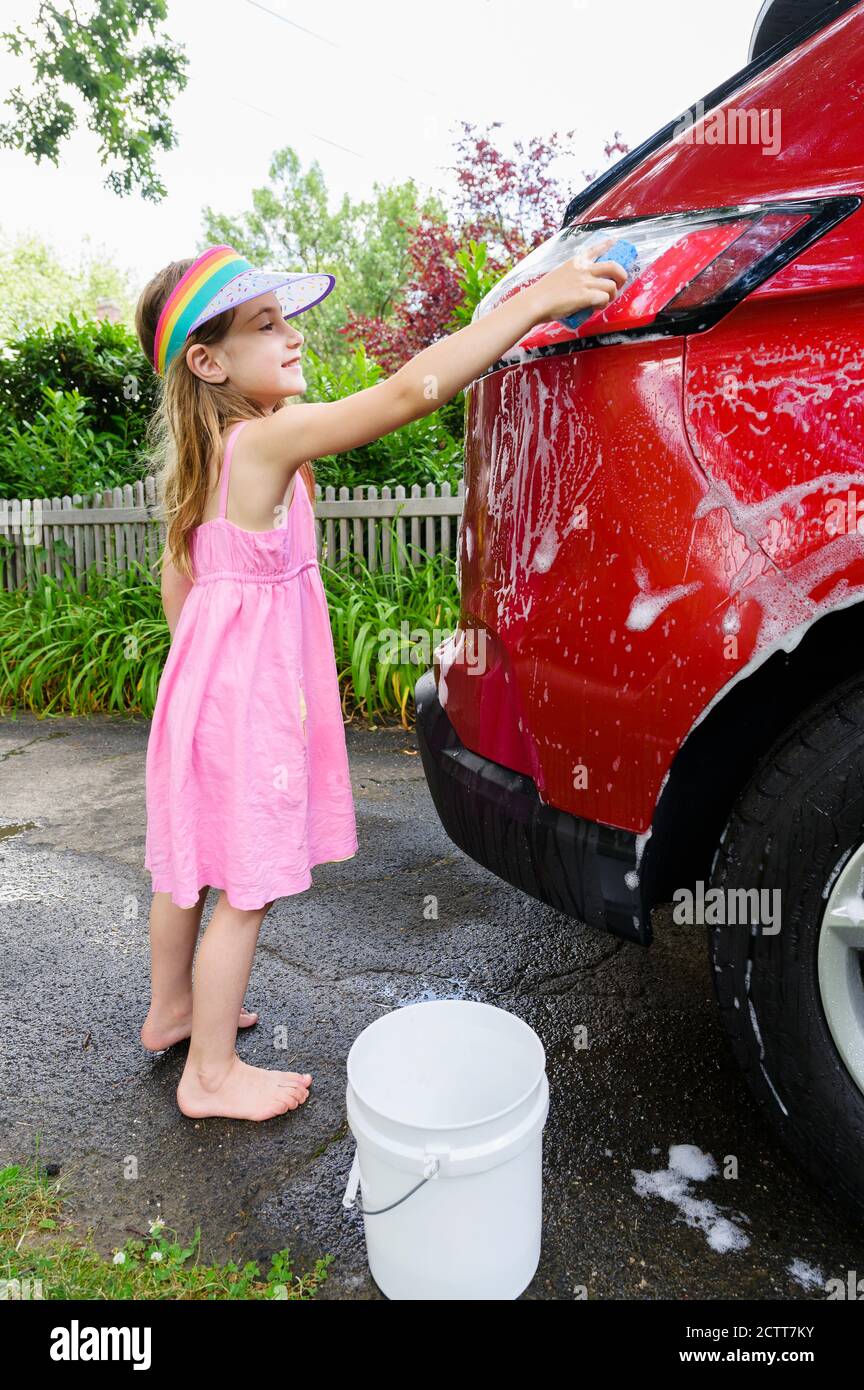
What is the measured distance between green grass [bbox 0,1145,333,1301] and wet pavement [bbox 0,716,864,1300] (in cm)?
3

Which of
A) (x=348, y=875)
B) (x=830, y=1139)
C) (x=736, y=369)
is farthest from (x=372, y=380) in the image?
(x=830, y=1139)

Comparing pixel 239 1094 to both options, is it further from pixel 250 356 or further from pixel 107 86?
pixel 107 86

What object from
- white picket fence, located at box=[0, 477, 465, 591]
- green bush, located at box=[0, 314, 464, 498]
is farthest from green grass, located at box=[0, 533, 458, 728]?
green bush, located at box=[0, 314, 464, 498]

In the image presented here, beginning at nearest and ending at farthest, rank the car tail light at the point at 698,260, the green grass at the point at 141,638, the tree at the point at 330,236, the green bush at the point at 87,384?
the car tail light at the point at 698,260 < the green grass at the point at 141,638 < the green bush at the point at 87,384 < the tree at the point at 330,236

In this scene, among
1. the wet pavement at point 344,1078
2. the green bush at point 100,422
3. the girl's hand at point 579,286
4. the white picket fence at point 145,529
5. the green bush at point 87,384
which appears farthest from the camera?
the green bush at point 87,384

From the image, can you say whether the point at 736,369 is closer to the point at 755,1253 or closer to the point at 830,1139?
the point at 830,1139

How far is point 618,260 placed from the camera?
125cm

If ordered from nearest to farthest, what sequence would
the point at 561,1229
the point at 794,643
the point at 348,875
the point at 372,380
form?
the point at 794,643 < the point at 561,1229 < the point at 348,875 < the point at 372,380

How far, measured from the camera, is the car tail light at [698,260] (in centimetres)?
111

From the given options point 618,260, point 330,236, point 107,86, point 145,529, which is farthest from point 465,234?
point 330,236

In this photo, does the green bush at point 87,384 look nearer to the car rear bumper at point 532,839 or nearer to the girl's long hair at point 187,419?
the girl's long hair at point 187,419

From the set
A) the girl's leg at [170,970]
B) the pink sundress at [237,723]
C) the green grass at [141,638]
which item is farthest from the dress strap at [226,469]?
the green grass at [141,638]
